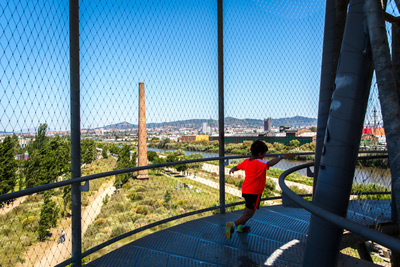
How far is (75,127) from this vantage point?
225 cm

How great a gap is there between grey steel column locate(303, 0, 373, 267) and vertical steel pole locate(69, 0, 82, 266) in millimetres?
1816

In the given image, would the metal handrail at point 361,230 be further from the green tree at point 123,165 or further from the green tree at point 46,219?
the green tree at point 123,165

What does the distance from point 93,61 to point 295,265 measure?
2.58m

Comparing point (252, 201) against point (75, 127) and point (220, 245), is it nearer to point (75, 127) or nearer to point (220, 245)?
point (220, 245)

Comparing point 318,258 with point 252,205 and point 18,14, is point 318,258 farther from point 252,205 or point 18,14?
point 18,14

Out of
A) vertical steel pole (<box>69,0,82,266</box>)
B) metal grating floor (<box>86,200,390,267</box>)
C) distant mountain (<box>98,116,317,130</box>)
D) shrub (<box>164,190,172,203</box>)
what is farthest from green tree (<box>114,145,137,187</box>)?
vertical steel pole (<box>69,0,82,266</box>)

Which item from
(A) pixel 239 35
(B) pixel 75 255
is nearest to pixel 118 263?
(B) pixel 75 255

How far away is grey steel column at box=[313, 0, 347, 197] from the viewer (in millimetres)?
2168

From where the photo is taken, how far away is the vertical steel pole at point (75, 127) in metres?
2.21

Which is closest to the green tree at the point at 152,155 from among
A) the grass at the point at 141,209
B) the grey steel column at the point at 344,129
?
the grass at the point at 141,209

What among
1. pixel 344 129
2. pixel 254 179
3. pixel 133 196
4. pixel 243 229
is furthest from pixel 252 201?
pixel 133 196

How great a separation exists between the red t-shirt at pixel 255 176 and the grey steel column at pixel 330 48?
68cm

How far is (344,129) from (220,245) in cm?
181

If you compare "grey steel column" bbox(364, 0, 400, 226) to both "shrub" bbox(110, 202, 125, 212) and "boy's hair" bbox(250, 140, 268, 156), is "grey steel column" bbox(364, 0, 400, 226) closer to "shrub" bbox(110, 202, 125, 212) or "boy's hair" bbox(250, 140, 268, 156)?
"boy's hair" bbox(250, 140, 268, 156)
